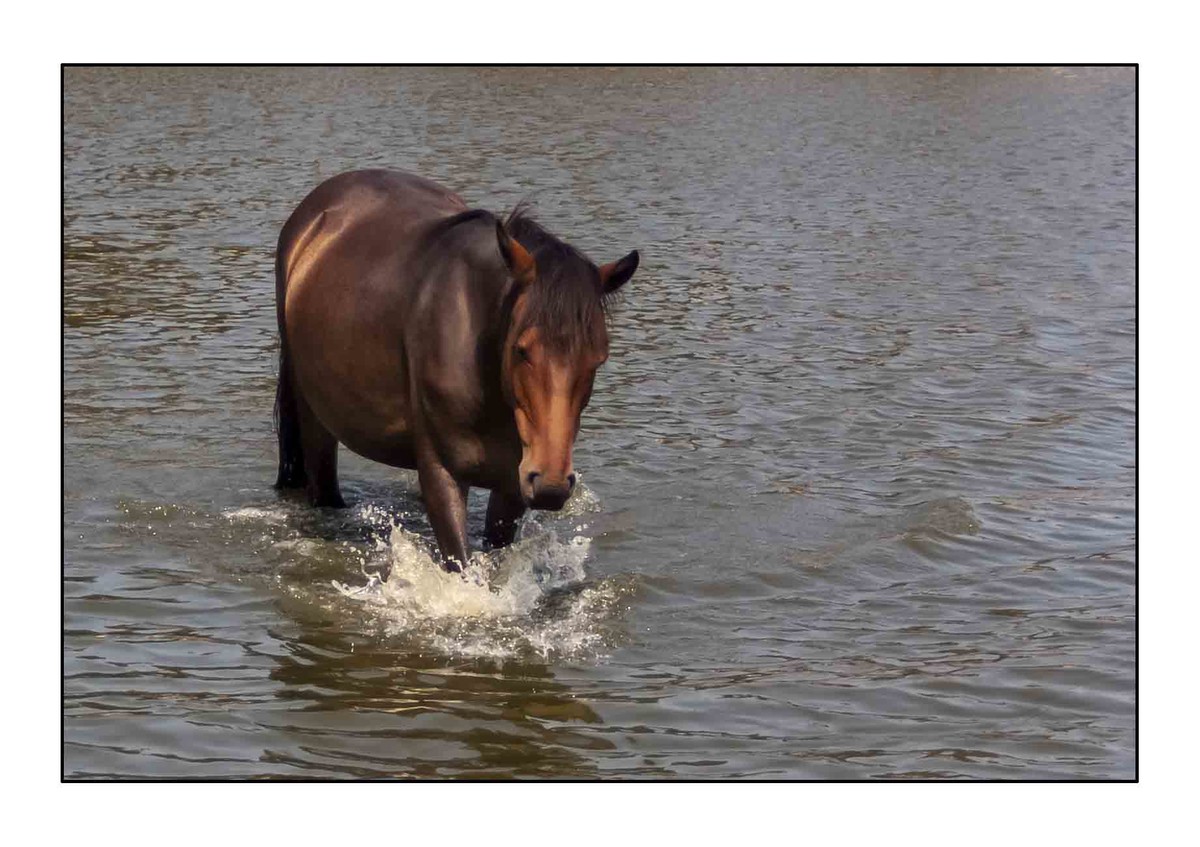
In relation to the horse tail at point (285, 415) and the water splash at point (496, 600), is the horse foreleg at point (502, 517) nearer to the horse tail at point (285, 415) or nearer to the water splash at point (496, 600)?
the water splash at point (496, 600)

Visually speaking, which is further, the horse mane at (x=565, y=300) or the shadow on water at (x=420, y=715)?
the horse mane at (x=565, y=300)

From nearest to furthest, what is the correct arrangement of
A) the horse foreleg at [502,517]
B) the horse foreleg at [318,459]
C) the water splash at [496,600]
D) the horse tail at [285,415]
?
the water splash at [496,600]
the horse foreleg at [502,517]
the horse tail at [285,415]
the horse foreleg at [318,459]

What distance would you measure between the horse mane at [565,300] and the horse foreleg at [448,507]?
3.95 ft

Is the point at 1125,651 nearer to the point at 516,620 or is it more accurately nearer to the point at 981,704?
the point at 981,704

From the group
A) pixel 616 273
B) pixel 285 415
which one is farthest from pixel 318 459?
pixel 616 273

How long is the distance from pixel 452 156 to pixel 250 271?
6466mm

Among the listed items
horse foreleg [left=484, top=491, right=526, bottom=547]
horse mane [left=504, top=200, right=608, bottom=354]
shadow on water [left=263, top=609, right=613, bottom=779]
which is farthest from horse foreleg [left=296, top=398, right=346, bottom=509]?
horse mane [left=504, top=200, right=608, bottom=354]

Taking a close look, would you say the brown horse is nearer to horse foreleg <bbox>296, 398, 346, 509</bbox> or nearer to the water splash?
horse foreleg <bbox>296, 398, 346, 509</bbox>

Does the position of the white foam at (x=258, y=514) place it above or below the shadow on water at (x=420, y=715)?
above

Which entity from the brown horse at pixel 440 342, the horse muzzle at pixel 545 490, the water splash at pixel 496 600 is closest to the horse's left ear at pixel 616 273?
the brown horse at pixel 440 342

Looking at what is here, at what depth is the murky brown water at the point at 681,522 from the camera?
6.15m

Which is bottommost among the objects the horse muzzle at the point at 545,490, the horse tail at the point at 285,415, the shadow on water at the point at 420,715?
the shadow on water at the point at 420,715

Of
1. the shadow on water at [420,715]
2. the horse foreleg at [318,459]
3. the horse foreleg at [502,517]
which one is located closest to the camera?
the shadow on water at [420,715]

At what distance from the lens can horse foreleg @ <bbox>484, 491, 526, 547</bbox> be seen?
7.37 meters
